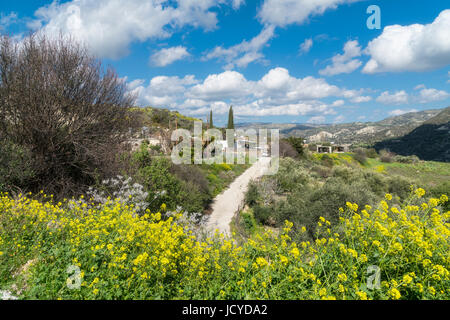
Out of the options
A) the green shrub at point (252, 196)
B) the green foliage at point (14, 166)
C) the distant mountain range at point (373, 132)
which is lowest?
the green shrub at point (252, 196)

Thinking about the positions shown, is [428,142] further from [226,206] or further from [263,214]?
[226,206]

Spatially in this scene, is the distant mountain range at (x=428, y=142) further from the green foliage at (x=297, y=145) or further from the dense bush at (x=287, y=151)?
the dense bush at (x=287, y=151)

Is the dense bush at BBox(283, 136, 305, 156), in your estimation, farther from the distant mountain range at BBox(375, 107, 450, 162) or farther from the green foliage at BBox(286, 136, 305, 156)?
the distant mountain range at BBox(375, 107, 450, 162)

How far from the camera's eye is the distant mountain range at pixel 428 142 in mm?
62156

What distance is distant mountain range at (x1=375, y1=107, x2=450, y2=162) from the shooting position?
62.2m

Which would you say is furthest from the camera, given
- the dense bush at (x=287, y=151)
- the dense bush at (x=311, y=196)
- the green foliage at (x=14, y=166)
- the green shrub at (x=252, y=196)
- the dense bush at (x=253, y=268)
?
the dense bush at (x=287, y=151)

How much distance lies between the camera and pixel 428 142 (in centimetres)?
6825

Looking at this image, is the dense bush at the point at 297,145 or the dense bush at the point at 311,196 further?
the dense bush at the point at 297,145

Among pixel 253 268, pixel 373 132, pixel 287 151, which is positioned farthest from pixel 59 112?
pixel 373 132

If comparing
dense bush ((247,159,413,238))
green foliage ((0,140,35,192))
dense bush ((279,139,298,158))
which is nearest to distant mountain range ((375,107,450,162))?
dense bush ((279,139,298,158))

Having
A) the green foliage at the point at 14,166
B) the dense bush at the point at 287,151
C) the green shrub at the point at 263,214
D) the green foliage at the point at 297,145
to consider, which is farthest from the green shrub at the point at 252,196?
the green foliage at the point at 297,145
